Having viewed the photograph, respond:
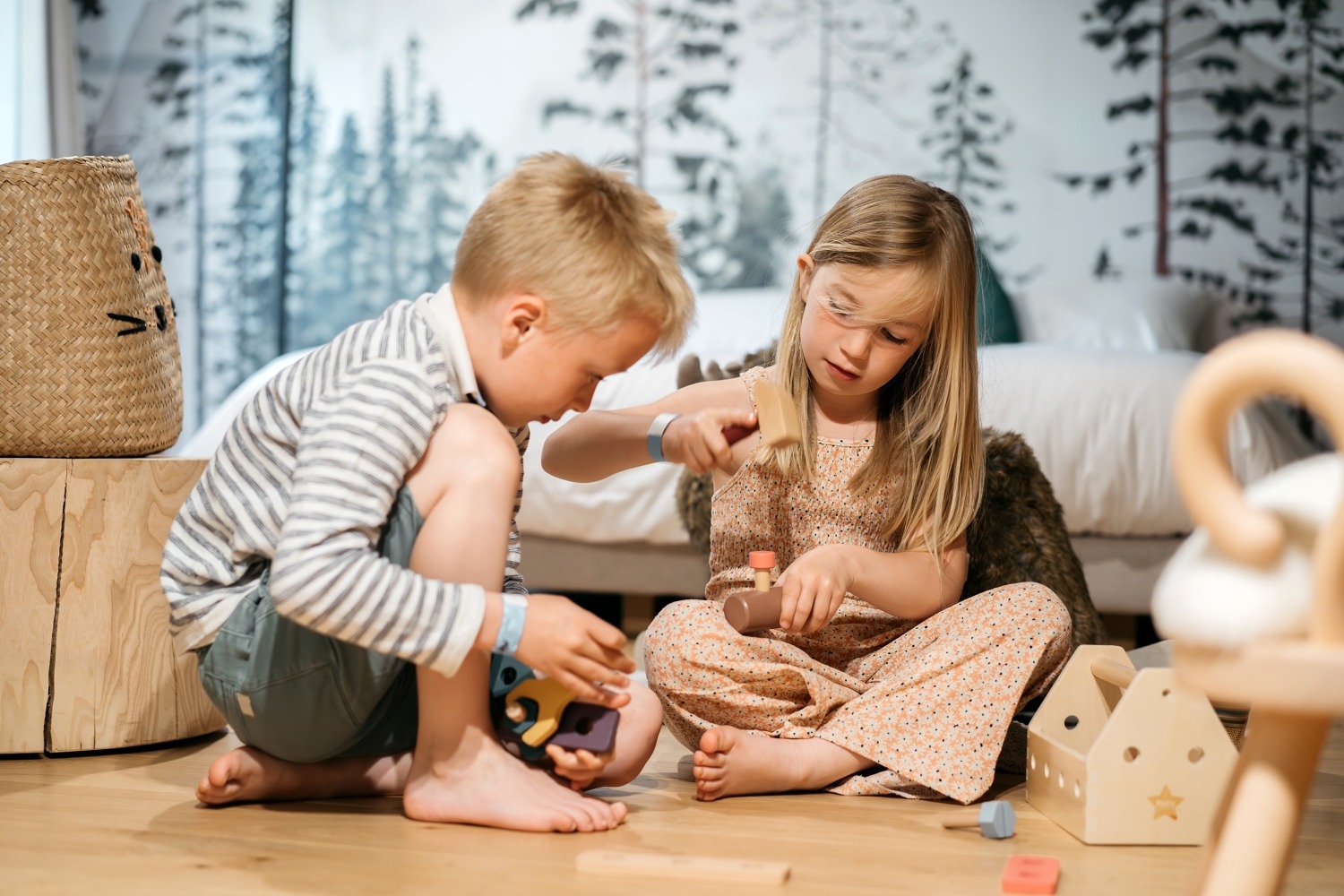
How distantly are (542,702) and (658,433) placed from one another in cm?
33

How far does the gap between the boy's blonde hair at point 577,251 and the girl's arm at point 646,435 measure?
13 centimetres

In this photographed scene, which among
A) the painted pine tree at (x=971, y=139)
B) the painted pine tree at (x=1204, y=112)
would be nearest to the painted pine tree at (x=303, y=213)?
the painted pine tree at (x=971, y=139)

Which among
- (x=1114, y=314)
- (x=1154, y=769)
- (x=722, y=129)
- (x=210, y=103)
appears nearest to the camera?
(x=1154, y=769)

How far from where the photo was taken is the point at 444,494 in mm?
1024

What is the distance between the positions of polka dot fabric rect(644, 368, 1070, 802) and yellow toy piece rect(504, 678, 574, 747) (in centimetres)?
22

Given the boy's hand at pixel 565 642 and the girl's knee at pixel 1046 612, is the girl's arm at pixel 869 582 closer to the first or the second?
the girl's knee at pixel 1046 612

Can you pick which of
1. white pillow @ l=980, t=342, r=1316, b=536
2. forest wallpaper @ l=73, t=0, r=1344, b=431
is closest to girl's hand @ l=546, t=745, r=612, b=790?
white pillow @ l=980, t=342, r=1316, b=536

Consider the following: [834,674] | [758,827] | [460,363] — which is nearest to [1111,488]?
[834,674]

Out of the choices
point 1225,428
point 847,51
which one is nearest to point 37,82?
point 847,51

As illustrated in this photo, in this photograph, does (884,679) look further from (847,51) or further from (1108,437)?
(847,51)

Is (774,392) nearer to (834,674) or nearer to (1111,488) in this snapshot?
(834,674)

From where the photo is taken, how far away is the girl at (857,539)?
1187mm

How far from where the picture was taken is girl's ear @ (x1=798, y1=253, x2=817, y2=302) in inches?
54.1

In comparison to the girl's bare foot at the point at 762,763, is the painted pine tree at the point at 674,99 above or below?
above
